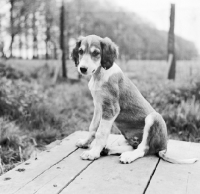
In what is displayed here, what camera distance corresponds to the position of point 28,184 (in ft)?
7.27

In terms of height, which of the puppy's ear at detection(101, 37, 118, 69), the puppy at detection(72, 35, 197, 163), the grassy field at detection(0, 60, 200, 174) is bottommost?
the grassy field at detection(0, 60, 200, 174)

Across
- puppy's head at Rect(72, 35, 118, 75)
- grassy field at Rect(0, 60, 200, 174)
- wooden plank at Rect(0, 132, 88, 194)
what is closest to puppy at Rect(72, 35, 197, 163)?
puppy's head at Rect(72, 35, 118, 75)

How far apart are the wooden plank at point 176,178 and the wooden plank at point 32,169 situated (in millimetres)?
979

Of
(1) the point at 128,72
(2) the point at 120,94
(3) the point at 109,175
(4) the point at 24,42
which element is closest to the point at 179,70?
(1) the point at 128,72

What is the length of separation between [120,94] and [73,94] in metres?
4.74

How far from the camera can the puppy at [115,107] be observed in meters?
2.67

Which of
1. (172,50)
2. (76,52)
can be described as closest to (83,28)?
(172,50)

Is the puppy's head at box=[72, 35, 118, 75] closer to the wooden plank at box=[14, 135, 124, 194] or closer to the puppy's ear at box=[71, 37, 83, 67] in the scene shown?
the puppy's ear at box=[71, 37, 83, 67]

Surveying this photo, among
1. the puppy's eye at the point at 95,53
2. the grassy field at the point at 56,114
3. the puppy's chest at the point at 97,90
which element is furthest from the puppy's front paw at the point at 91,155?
the grassy field at the point at 56,114

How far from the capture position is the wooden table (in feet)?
6.98

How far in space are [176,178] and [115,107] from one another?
876 mm

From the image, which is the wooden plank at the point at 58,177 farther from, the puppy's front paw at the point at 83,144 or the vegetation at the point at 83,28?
the vegetation at the point at 83,28

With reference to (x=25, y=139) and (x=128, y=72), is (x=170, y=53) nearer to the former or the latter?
(x=128, y=72)

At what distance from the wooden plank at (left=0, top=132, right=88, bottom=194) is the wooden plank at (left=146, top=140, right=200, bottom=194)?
3.21ft
